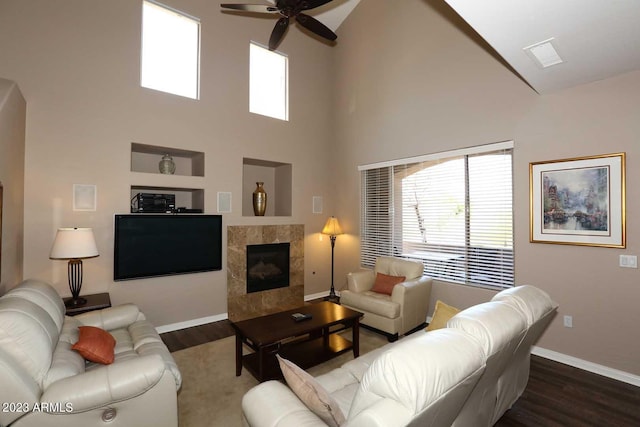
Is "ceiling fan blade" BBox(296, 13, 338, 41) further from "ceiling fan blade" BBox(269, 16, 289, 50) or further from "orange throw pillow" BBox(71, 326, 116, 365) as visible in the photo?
Answer: "orange throw pillow" BBox(71, 326, 116, 365)

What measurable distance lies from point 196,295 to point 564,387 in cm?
445

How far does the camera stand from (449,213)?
4305 mm

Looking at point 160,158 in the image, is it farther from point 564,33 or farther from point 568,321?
point 568,321

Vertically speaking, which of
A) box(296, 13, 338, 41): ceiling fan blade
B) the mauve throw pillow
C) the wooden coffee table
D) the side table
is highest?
box(296, 13, 338, 41): ceiling fan blade

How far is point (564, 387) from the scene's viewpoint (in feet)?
9.11

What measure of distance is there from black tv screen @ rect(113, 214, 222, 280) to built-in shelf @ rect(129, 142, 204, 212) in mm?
334

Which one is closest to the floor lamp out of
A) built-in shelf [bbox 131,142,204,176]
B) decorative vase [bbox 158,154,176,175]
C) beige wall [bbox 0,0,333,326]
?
beige wall [bbox 0,0,333,326]

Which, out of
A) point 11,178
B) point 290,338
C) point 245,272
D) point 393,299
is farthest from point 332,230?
point 11,178

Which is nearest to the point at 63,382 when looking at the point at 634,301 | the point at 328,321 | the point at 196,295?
the point at 328,321

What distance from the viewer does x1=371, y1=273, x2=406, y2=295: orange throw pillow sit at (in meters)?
4.22

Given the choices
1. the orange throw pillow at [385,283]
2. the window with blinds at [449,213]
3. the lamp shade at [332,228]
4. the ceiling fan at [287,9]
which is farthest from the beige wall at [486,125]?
the ceiling fan at [287,9]

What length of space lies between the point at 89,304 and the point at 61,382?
1866 mm

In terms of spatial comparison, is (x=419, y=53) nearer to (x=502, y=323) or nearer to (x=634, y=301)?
(x=634, y=301)

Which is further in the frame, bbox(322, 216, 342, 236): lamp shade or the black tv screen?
bbox(322, 216, 342, 236): lamp shade
